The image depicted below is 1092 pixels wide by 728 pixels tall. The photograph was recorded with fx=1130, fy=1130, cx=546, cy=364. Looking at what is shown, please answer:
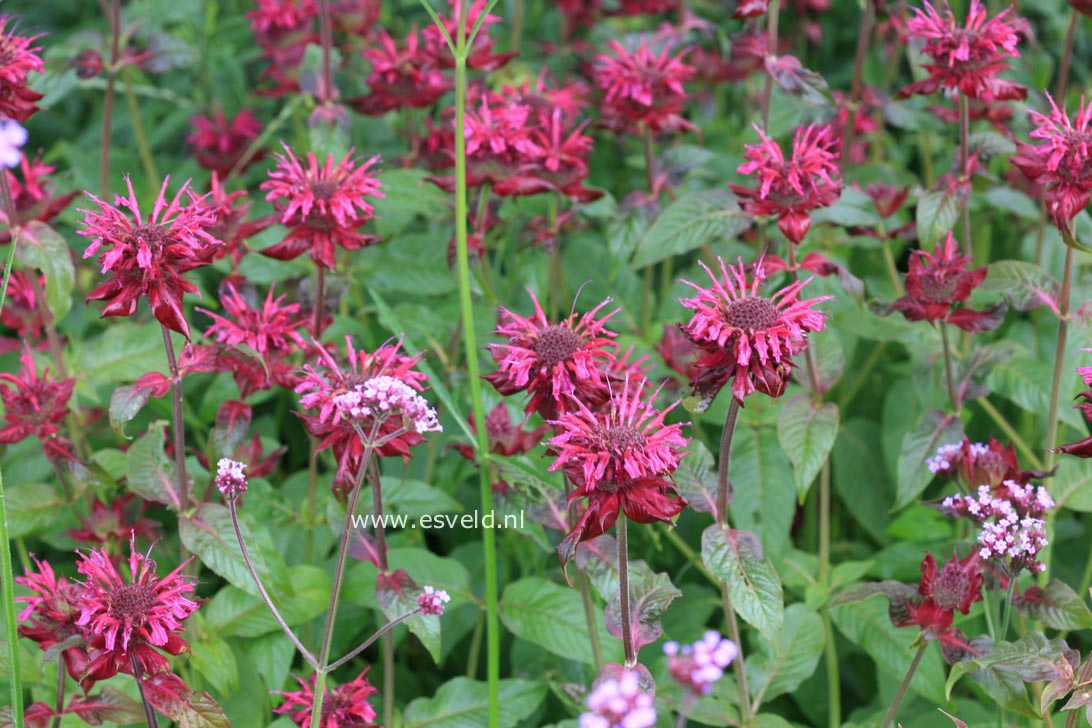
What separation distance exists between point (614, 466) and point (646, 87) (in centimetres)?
102

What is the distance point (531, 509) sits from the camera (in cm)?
155

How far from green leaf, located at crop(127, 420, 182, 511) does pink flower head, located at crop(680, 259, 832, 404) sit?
733 mm

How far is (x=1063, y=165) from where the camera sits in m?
1.54

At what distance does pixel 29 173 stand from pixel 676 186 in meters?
1.18

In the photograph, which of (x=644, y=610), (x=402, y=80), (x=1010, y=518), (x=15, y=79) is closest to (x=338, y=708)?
(x=644, y=610)

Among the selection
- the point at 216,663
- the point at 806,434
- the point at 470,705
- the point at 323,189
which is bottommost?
the point at 470,705

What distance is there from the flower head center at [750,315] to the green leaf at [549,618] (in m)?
0.57

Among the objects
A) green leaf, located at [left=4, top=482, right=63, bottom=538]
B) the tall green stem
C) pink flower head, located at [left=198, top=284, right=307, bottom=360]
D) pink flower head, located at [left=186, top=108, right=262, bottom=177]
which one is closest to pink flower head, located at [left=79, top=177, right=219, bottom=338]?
the tall green stem

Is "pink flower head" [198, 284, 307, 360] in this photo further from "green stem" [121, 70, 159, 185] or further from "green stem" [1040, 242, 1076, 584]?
"green stem" [1040, 242, 1076, 584]

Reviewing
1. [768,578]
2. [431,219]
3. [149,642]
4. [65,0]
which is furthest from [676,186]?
[65,0]

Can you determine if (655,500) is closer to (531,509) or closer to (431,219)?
(531,509)

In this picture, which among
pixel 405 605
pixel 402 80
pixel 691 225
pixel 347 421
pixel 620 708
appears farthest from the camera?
pixel 402 80

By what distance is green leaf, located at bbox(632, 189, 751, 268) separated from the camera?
5.90 ft

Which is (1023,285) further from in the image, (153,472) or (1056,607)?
(153,472)
